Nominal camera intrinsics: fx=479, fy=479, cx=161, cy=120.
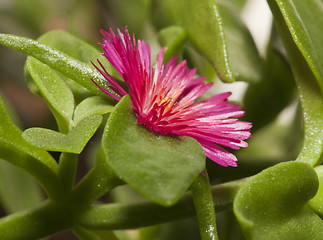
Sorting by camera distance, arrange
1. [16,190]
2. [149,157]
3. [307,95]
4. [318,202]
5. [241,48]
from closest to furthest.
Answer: [149,157], [318,202], [307,95], [241,48], [16,190]

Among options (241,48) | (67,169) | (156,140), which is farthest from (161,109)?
(241,48)

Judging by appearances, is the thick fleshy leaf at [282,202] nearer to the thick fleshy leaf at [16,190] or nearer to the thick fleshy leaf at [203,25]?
the thick fleshy leaf at [203,25]

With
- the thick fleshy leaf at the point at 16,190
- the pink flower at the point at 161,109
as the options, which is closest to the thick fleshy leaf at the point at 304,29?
the pink flower at the point at 161,109

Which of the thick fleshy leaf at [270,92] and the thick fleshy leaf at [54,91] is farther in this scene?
the thick fleshy leaf at [270,92]

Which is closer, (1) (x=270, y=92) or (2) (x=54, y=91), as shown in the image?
(2) (x=54, y=91)

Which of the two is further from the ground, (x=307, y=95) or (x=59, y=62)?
(x=59, y=62)

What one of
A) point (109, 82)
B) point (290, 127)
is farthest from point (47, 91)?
point (290, 127)

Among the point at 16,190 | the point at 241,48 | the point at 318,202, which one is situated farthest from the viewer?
the point at 16,190

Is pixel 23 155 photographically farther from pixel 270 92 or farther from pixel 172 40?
pixel 270 92
